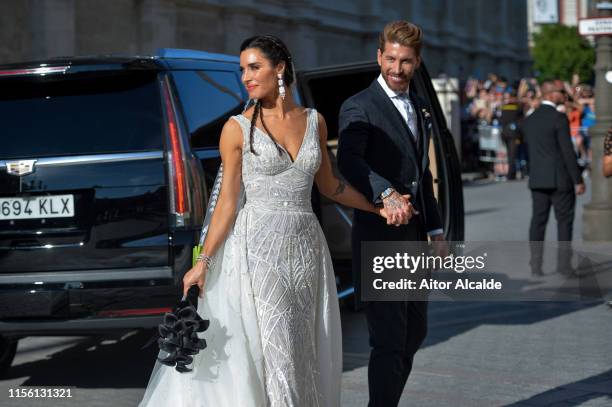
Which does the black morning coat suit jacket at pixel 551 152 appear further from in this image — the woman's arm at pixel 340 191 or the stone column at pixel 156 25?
the stone column at pixel 156 25

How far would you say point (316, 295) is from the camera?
5.16 metres

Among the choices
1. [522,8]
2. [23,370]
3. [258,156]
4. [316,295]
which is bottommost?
[23,370]

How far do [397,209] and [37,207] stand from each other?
2372 millimetres

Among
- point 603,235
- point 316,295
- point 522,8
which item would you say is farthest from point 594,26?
point 522,8

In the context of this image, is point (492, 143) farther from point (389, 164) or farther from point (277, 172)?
point (277, 172)

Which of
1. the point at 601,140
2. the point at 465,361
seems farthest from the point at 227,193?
the point at 601,140

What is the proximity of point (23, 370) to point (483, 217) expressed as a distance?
12287mm

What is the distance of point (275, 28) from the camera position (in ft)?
125

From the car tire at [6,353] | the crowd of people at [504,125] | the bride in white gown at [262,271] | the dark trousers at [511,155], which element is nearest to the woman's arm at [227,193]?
the bride in white gown at [262,271]

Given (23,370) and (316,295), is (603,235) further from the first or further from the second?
(316,295)

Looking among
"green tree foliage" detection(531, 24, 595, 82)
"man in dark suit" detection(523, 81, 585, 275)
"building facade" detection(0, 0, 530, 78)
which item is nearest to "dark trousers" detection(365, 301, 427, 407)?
"man in dark suit" detection(523, 81, 585, 275)

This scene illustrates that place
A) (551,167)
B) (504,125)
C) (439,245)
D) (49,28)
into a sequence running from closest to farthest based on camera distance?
1. (439,245)
2. (551,167)
3. (49,28)
4. (504,125)

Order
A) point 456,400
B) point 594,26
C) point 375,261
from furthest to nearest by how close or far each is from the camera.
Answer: point 594,26
point 456,400
point 375,261

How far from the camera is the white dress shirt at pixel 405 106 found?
223 inches
